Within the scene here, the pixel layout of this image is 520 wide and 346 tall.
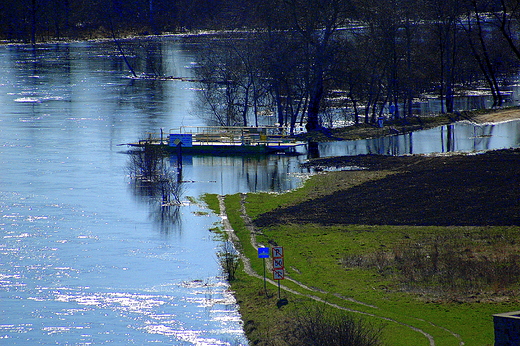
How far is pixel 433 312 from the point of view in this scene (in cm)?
2467

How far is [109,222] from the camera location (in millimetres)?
44375

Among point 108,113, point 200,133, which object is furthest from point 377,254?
point 108,113

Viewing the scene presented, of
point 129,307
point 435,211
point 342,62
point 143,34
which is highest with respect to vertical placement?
point 143,34

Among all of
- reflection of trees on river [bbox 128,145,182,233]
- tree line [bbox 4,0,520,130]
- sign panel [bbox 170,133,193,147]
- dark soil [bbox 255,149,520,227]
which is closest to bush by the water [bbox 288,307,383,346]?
dark soil [bbox 255,149,520,227]

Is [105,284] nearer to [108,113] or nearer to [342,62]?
[342,62]

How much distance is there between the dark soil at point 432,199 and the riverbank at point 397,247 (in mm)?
63

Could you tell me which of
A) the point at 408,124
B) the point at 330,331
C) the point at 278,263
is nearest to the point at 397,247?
the point at 278,263

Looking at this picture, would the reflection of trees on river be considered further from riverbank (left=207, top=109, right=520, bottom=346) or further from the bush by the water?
the bush by the water

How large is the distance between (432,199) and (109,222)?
19027 mm

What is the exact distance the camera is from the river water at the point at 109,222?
2838 cm

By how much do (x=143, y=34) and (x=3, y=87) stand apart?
6766 centimetres

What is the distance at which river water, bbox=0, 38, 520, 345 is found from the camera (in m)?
28.4

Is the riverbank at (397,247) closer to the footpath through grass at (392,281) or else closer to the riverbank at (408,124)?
the footpath through grass at (392,281)

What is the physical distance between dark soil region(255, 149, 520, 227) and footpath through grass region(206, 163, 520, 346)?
1.42 metres
